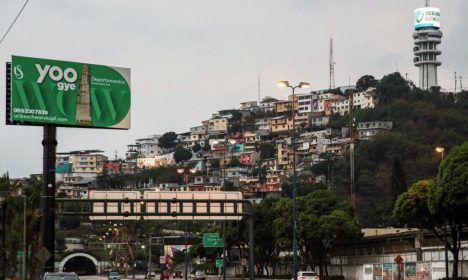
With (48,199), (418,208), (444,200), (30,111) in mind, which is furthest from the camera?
(418,208)

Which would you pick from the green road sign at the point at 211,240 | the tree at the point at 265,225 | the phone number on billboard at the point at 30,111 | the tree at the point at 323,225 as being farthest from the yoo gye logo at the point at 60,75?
the green road sign at the point at 211,240

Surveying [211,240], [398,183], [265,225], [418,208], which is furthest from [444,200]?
[398,183]

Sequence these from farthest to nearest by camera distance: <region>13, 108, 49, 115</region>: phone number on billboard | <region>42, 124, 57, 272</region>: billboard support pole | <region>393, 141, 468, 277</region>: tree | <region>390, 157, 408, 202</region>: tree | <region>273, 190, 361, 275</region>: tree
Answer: <region>390, 157, 408, 202</region>: tree, <region>273, 190, 361, 275</region>: tree, <region>13, 108, 49, 115</region>: phone number on billboard, <region>42, 124, 57, 272</region>: billboard support pole, <region>393, 141, 468, 277</region>: tree

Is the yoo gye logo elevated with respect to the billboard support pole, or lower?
elevated

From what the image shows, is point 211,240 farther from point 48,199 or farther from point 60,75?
point 48,199

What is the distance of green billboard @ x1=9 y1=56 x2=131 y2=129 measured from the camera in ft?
217

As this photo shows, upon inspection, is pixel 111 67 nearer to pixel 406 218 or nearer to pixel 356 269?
pixel 406 218

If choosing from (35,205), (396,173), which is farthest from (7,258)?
(396,173)

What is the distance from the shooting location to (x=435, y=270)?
2672 inches

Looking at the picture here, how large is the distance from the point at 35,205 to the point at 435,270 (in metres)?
45.2

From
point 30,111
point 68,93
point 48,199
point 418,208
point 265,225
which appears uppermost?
point 68,93

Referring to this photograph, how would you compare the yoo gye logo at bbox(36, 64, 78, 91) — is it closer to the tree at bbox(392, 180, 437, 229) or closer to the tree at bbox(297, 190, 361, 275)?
the tree at bbox(392, 180, 437, 229)

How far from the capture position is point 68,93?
67688 millimetres

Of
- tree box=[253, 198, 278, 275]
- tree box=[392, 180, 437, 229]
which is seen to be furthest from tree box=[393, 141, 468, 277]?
tree box=[253, 198, 278, 275]
